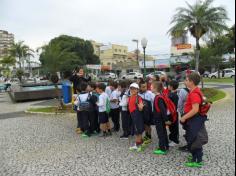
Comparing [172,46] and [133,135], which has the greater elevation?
[172,46]

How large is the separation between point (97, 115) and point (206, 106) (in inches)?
136

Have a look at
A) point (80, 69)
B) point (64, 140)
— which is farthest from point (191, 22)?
point (64, 140)

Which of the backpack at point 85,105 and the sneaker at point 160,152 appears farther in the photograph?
the backpack at point 85,105

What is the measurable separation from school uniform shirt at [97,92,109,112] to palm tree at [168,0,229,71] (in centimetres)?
887

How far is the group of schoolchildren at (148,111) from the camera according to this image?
465 centimetres

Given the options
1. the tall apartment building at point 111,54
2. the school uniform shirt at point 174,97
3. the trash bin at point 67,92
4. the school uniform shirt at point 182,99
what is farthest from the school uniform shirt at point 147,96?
the tall apartment building at point 111,54

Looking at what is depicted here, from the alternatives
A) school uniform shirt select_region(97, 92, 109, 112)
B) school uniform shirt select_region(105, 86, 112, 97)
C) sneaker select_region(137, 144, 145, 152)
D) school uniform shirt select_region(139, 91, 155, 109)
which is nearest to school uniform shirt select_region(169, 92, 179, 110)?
school uniform shirt select_region(139, 91, 155, 109)

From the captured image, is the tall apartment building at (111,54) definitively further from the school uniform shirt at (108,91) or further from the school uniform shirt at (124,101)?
the school uniform shirt at (124,101)

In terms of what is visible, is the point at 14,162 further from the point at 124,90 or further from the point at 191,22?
the point at 191,22

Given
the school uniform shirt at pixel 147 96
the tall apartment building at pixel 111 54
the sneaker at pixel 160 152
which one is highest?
the tall apartment building at pixel 111 54

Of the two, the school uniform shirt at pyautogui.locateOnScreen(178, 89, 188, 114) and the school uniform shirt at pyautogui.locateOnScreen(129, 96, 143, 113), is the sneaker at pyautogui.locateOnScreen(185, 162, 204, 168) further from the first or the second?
the school uniform shirt at pyautogui.locateOnScreen(129, 96, 143, 113)

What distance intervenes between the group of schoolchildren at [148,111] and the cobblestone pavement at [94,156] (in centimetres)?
28

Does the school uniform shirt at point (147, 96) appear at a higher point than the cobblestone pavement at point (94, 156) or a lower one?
higher

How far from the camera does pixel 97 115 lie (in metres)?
7.48
